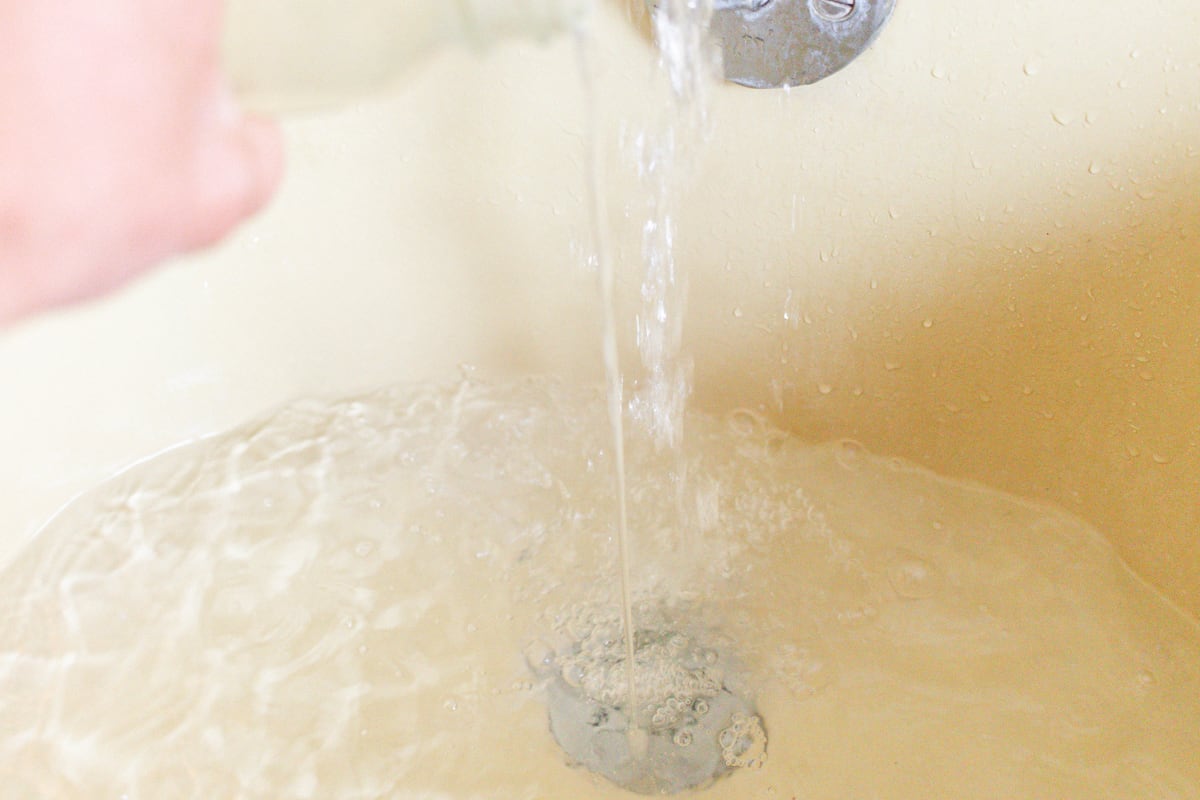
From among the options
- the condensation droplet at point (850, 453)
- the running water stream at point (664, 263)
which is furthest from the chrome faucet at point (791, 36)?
the condensation droplet at point (850, 453)

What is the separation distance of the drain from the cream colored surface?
22 centimetres

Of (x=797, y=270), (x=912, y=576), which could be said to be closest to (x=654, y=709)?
(x=912, y=576)

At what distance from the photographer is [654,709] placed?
2.27 ft

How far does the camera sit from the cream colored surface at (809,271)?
70 centimetres

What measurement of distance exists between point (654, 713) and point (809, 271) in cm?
33

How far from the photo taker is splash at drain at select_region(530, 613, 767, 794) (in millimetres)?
663

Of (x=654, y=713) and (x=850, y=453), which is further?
(x=850, y=453)

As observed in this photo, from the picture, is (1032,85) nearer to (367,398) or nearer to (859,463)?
(859,463)

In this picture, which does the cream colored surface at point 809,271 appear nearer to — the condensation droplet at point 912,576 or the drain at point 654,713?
the condensation droplet at point 912,576

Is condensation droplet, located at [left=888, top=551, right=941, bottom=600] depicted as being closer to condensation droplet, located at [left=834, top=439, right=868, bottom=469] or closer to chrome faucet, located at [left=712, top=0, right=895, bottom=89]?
condensation droplet, located at [left=834, top=439, right=868, bottom=469]

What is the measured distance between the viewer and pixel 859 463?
822mm

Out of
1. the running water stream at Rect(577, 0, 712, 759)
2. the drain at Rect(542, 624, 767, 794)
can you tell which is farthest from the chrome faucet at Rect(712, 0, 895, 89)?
the drain at Rect(542, 624, 767, 794)

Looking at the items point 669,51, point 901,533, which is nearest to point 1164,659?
point 901,533

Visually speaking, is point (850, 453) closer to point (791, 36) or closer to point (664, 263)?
point (664, 263)
